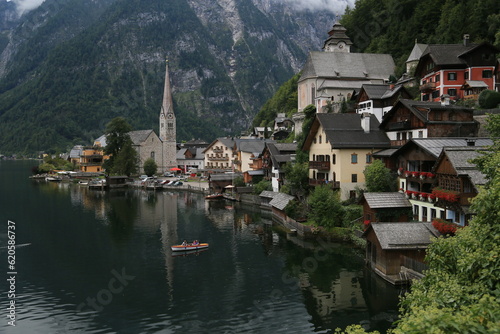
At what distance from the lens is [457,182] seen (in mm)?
29016

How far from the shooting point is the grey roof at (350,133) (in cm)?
4716

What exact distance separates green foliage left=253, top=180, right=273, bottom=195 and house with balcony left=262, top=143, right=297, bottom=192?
872mm

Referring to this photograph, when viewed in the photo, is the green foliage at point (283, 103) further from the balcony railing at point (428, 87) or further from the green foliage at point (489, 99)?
the green foliage at point (489, 99)

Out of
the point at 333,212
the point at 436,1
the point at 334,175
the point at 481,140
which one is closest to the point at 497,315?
the point at 481,140

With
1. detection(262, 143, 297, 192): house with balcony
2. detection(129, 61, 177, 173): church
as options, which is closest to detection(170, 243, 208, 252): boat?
detection(262, 143, 297, 192): house with balcony

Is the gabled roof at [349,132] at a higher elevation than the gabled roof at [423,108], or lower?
lower

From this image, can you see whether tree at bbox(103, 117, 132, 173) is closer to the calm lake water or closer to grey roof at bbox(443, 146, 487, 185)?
the calm lake water

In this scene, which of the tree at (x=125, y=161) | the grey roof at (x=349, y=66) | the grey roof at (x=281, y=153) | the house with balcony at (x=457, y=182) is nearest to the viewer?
the house with balcony at (x=457, y=182)

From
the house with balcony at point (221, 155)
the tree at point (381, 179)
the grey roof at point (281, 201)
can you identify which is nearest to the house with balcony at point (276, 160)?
the grey roof at point (281, 201)

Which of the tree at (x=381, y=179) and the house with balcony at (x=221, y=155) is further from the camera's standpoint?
the house with balcony at (x=221, y=155)

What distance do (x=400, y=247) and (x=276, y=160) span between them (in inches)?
1467

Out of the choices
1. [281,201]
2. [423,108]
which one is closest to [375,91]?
[423,108]

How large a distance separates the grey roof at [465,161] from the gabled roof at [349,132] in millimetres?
17084

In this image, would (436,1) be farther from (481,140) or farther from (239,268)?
(239,268)
